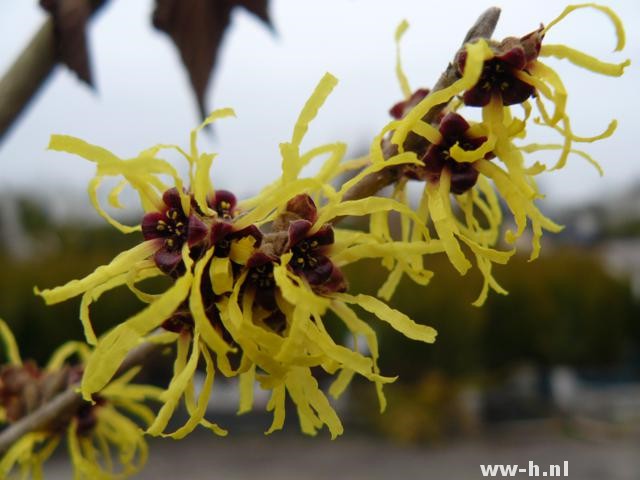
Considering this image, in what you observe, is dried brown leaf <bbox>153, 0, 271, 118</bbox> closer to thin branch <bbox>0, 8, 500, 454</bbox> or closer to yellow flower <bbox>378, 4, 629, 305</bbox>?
thin branch <bbox>0, 8, 500, 454</bbox>

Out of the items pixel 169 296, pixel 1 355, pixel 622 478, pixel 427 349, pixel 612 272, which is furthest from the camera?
pixel 612 272

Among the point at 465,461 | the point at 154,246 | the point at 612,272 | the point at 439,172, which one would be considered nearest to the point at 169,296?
the point at 154,246

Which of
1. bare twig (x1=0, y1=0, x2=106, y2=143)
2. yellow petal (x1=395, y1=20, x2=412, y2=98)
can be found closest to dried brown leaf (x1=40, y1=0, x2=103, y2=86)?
bare twig (x1=0, y1=0, x2=106, y2=143)

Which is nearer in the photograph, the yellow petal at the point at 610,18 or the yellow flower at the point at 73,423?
the yellow petal at the point at 610,18

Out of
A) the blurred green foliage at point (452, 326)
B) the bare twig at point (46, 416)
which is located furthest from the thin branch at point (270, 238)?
the blurred green foliage at point (452, 326)

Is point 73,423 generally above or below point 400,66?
below

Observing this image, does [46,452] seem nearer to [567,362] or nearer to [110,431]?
[110,431]

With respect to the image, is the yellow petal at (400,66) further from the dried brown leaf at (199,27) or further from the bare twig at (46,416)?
the bare twig at (46,416)

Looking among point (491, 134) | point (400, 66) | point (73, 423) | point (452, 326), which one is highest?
point (452, 326)

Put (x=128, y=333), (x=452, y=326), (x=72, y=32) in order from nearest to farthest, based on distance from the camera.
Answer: (x=128, y=333)
(x=72, y=32)
(x=452, y=326)

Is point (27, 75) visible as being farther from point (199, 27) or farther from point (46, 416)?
point (46, 416)

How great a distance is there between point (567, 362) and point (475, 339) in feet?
4.62

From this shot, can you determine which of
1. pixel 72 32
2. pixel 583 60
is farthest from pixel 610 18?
pixel 72 32

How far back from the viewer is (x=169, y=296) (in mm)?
337
